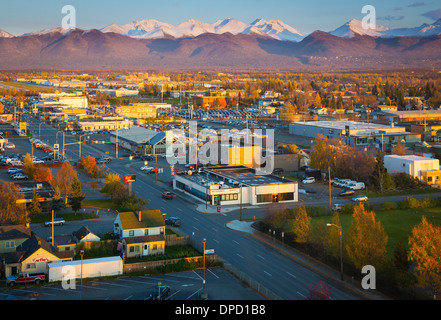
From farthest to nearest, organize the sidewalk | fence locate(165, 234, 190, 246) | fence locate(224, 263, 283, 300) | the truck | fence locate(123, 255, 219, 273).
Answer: fence locate(165, 234, 190, 246) → fence locate(123, 255, 219, 273) → the truck → the sidewalk → fence locate(224, 263, 283, 300)

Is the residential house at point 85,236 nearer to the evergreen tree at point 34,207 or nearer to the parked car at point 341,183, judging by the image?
the evergreen tree at point 34,207

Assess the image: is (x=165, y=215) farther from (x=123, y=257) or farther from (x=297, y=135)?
(x=297, y=135)

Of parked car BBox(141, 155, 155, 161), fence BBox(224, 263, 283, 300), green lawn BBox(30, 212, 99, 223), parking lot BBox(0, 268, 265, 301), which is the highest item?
parked car BBox(141, 155, 155, 161)

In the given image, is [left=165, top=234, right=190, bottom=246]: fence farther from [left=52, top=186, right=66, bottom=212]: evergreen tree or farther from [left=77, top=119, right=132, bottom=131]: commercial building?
[left=77, top=119, right=132, bottom=131]: commercial building

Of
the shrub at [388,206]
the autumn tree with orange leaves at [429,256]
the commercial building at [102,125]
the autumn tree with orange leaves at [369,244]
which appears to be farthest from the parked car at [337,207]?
the commercial building at [102,125]

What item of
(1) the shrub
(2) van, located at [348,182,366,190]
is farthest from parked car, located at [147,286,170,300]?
(2) van, located at [348,182,366,190]
